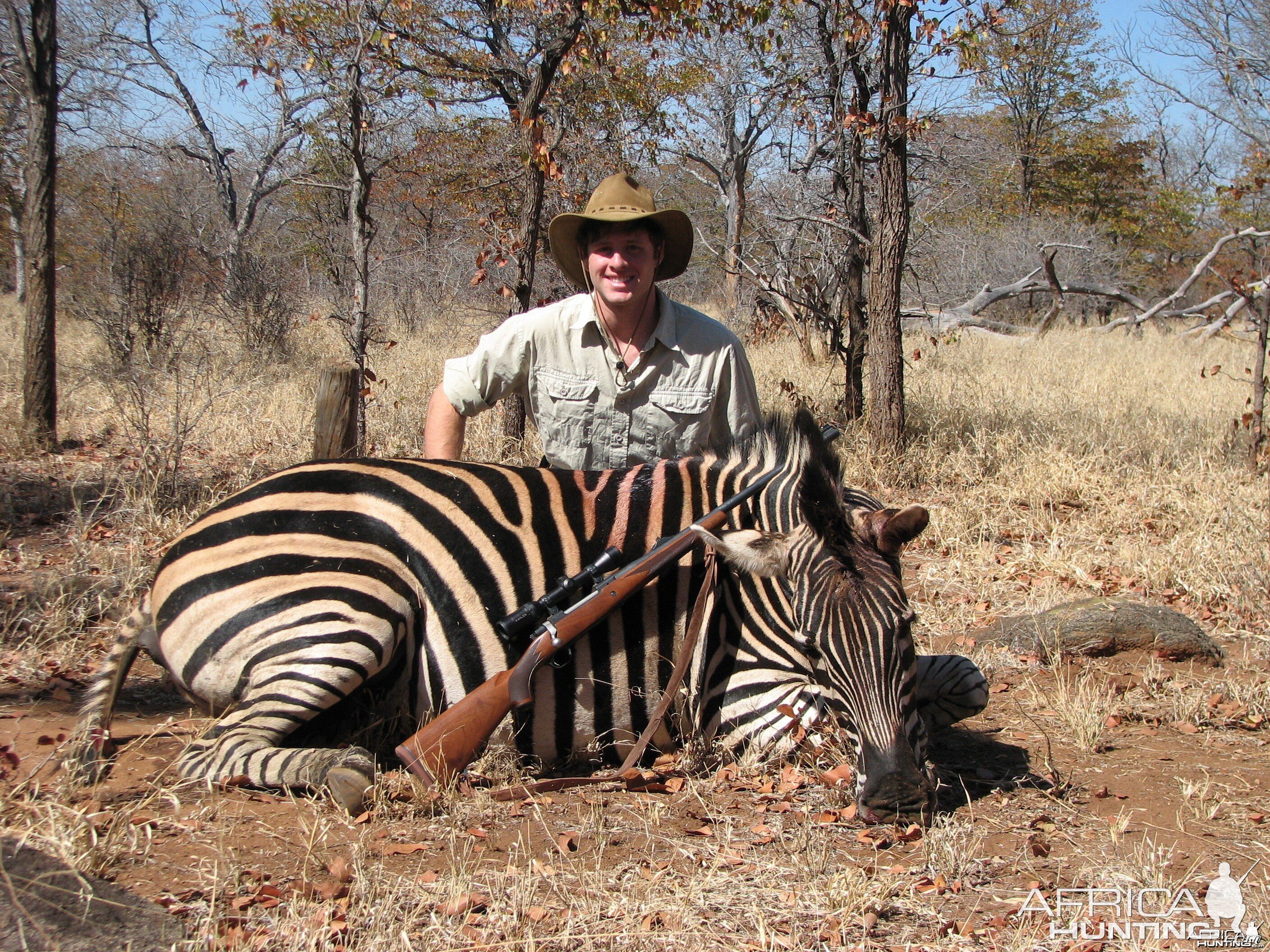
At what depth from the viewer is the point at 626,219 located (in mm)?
3916

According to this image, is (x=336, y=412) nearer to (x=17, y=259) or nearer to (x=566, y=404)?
(x=566, y=404)

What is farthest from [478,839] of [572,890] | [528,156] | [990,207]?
[990,207]

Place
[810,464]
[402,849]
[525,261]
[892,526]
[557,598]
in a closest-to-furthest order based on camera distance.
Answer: [402,849], [892,526], [810,464], [557,598], [525,261]

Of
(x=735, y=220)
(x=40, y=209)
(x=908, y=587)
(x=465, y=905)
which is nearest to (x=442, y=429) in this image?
(x=465, y=905)

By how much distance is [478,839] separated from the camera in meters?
2.75

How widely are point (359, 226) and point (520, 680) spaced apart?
15.1ft

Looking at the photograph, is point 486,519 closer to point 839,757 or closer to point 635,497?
point 635,497

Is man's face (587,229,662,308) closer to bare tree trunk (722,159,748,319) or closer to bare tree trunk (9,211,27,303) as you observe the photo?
bare tree trunk (722,159,748,319)

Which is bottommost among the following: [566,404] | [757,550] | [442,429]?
[757,550]

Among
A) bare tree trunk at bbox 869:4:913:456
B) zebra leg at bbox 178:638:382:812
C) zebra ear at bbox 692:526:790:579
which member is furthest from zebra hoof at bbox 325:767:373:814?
bare tree trunk at bbox 869:4:913:456

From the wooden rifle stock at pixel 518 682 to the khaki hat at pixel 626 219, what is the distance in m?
1.44

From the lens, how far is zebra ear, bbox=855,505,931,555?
2.83 m

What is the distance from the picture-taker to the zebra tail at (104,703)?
2801mm

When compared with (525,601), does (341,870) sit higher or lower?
lower
